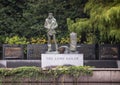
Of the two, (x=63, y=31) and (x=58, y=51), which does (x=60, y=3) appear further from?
(x=58, y=51)

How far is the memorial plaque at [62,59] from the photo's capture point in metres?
16.4

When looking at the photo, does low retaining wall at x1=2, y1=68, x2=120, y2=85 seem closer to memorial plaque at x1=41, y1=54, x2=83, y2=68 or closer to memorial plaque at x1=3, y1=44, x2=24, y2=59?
memorial plaque at x1=41, y1=54, x2=83, y2=68

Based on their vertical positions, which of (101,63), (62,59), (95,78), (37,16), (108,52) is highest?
(37,16)

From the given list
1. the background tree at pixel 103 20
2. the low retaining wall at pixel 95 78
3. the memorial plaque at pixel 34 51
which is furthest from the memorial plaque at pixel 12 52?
the low retaining wall at pixel 95 78

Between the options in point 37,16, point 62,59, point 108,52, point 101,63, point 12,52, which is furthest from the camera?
point 37,16

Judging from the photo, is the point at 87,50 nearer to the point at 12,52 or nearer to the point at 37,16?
the point at 12,52

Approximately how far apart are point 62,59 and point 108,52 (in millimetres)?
2390

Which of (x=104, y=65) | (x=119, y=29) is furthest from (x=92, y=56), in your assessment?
(x=119, y=29)

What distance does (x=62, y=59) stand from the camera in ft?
53.8

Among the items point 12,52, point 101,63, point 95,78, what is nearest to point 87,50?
point 101,63

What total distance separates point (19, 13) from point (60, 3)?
2.06 metres

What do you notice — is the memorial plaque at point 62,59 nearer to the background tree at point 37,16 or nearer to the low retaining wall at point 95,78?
the low retaining wall at point 95,78

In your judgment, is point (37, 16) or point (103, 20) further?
point (37, 16)

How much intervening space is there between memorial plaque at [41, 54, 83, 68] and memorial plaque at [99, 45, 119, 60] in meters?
1.74
